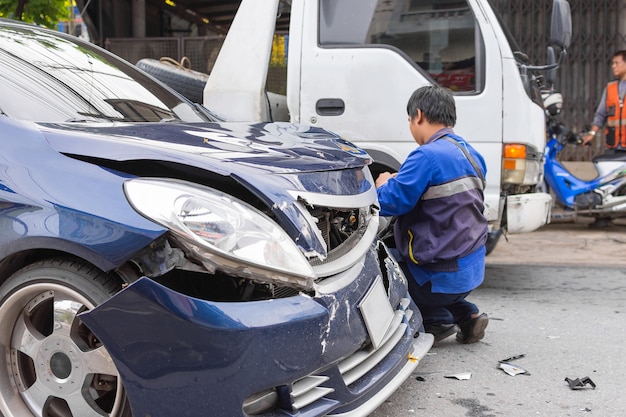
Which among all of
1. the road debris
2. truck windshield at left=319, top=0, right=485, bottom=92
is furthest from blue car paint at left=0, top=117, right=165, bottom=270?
truck windshield at left=319, top=0, right=485, bottom=92

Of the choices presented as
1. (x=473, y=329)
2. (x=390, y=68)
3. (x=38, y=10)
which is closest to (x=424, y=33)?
(x=390, y=68)

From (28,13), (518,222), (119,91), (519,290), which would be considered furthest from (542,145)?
(28,13)

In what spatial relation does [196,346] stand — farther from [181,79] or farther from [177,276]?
[181,79]

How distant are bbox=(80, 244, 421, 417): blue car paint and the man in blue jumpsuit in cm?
151

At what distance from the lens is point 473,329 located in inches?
152

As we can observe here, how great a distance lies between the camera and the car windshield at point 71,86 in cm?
272

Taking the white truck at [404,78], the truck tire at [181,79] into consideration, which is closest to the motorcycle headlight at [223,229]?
the white truck at [404,78]

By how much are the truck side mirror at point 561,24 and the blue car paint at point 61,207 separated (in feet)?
12.1

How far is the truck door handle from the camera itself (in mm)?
4875

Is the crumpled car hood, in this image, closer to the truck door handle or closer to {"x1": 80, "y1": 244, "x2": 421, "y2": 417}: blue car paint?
{"x1": 80, "y1": 244, "x2": 421, "y2": 417}: blue car paint

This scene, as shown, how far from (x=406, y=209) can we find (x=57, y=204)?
1824mm

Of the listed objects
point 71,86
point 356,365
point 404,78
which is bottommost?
point 356,365

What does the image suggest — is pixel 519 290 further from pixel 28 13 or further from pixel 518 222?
pixel 28 13

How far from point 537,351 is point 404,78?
197 cm
